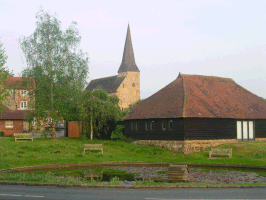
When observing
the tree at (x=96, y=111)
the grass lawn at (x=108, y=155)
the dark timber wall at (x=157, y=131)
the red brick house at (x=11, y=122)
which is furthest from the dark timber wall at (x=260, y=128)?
the red brick house at (x=11, y=122)

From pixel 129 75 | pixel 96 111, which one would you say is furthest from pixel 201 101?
pixel 129 75

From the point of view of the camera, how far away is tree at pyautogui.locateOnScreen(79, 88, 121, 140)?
40125 mm

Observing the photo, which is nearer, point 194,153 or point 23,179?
point 23,179

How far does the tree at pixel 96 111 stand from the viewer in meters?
40.1

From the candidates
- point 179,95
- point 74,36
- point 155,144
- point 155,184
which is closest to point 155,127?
point 155,144

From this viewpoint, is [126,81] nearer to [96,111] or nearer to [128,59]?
[128,59]

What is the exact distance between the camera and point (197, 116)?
34.4 meters

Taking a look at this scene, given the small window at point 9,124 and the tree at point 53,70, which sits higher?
the tree at point 53,70

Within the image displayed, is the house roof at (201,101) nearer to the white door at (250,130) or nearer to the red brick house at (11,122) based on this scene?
the white door at (250,130)

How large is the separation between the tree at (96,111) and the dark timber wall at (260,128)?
A: 15465mm

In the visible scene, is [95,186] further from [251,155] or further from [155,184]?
[251,155]

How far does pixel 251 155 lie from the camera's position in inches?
1178

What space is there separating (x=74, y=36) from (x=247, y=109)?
21494 millimetres

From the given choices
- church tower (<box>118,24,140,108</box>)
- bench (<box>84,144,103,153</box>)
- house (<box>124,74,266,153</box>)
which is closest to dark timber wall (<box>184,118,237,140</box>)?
house (<box>124,74,266,153</box>)
